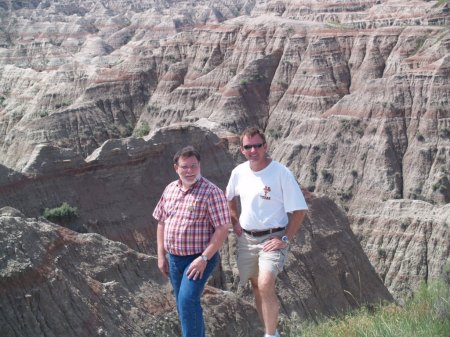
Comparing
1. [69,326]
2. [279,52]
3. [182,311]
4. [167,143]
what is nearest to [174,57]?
[279,52]

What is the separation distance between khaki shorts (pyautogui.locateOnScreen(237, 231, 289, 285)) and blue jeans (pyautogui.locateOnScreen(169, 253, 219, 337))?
0.58 metres

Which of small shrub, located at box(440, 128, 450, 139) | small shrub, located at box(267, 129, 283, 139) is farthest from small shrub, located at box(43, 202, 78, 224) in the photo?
small shrub, located at box(267, 129, 283, 139)

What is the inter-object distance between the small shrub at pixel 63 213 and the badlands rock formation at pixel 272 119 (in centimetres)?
56

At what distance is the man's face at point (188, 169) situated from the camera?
10992 mm

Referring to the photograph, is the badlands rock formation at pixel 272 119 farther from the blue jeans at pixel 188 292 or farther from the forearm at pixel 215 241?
the forearm at pixel 215 241

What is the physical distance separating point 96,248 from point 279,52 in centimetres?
6226

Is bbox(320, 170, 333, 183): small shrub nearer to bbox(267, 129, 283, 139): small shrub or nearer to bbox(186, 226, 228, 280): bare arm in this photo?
bbox(267, 129, 283, 139): small shrub

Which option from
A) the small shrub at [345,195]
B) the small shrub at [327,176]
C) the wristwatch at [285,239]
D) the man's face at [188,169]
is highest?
the man's face at [188,169]

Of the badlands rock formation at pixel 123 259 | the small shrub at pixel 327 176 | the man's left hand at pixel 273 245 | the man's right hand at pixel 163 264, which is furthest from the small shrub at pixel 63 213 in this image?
the small shrub at pixel 327 176

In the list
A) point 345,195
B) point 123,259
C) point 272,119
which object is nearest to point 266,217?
point 123,259

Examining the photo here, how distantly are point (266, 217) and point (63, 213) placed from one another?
18565mm

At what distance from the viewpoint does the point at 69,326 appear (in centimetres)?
1667

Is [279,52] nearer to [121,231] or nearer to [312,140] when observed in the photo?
[312,140]

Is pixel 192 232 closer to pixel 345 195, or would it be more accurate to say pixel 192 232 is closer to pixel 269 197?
pixel 269 197
